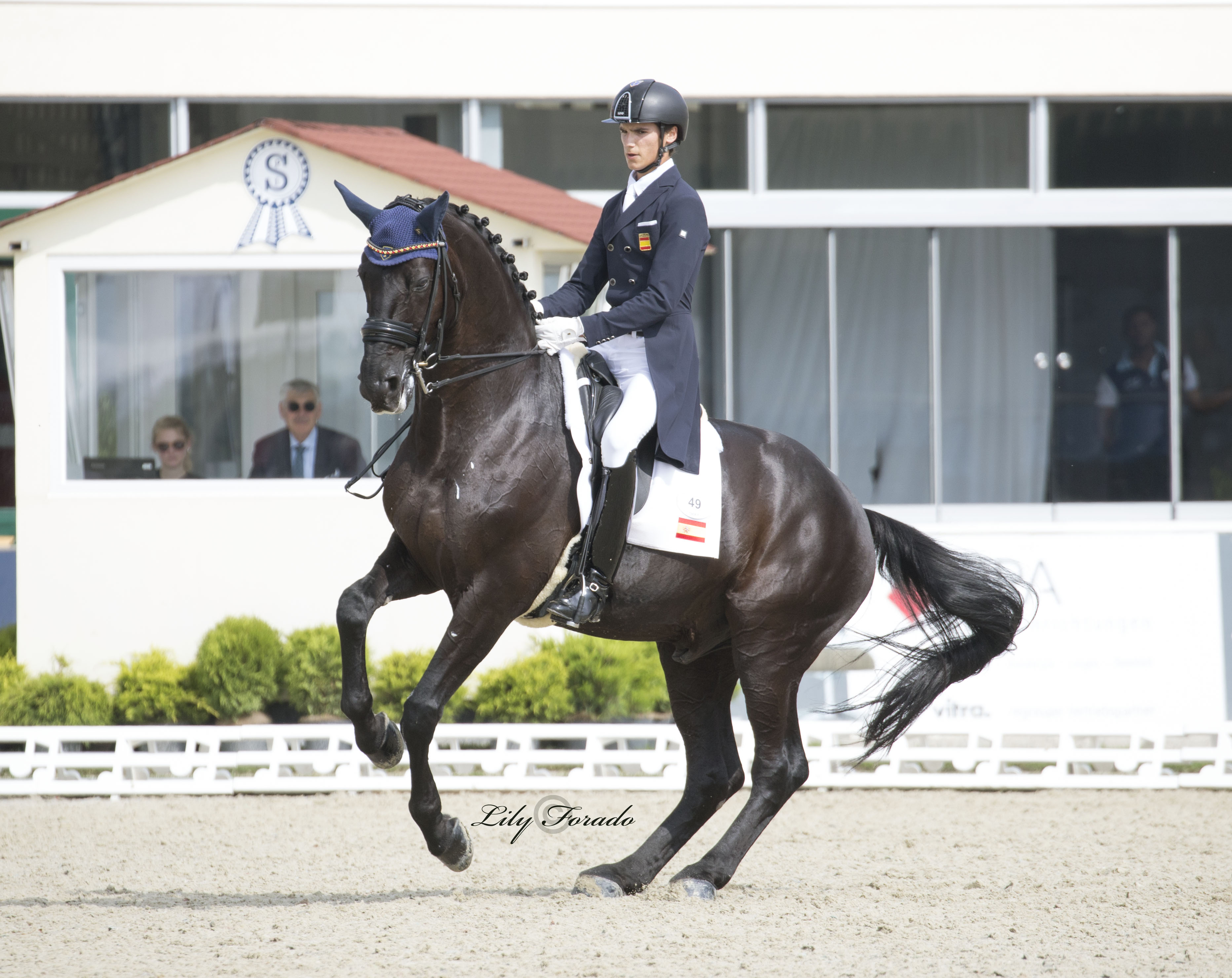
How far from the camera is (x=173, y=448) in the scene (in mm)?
8852

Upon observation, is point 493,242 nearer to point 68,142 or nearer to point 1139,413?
point 68,142

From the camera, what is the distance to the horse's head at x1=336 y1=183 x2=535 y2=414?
13.7 ft

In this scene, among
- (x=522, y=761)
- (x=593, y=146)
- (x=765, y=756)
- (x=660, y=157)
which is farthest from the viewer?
(x=593, y=146)

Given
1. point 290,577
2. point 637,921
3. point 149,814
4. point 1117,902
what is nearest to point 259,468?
point 290,577

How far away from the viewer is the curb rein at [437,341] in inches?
165

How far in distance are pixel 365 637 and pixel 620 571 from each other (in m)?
0.89

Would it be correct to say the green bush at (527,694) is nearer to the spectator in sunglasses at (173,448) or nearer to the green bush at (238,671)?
the green bush at (238,671)

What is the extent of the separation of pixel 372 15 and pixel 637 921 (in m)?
7.73

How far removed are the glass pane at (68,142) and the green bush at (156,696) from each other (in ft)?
13.0

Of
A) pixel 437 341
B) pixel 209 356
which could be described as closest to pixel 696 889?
pixel 437 341

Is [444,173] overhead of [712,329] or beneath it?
overhead

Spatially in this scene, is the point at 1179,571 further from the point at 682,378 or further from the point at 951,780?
the point at 682,378

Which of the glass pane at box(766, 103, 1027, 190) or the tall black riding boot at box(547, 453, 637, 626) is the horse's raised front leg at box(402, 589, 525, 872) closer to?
the tall black riding boot at box(547, 453, 637, 626)

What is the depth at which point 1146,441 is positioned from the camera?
36.8 ft
